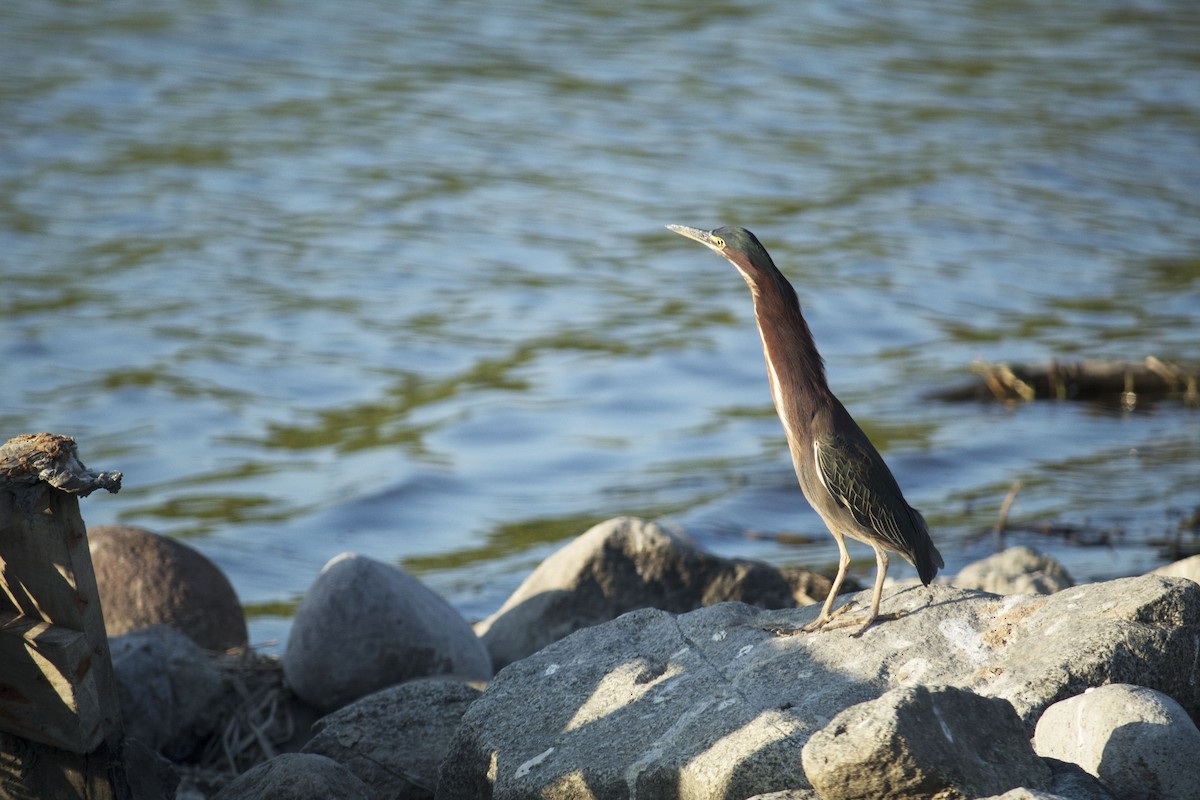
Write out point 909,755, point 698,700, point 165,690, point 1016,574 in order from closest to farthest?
point 909,755 → point 698,700 → point 165,690 → point 1016,574

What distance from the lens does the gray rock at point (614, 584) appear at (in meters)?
6.47

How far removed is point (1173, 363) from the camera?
11.8 m

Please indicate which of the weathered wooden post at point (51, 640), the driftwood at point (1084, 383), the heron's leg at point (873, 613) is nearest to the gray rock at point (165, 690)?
the weathered wooden post at point (51, 640)

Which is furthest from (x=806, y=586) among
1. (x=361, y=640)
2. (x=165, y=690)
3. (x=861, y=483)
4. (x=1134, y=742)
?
(x=1134, y=742)

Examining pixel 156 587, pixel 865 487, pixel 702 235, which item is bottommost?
pixel 156 587

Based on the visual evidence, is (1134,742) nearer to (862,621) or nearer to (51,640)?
(862,621)

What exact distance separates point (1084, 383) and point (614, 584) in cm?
666

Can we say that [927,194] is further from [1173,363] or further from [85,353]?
[85,353]

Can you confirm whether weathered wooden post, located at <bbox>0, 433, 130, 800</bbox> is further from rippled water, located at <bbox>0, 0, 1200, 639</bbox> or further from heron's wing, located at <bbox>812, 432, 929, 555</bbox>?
rippled water, located at <bbox>0, 0, 1200, 639</bbox>

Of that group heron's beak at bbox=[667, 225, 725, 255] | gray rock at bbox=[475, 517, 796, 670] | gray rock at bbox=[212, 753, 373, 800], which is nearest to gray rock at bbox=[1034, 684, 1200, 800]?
heron's beak at bbox=[667, 225, 725, 255]

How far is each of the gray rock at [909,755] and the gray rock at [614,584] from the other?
122 inches

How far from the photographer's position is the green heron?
424cm

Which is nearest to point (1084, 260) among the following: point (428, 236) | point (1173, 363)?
point (1173, 363)

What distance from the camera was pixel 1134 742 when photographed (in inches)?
140
